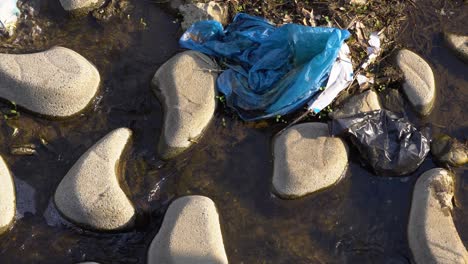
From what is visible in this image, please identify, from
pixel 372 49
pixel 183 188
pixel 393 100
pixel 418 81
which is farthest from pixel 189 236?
pixel 418 81

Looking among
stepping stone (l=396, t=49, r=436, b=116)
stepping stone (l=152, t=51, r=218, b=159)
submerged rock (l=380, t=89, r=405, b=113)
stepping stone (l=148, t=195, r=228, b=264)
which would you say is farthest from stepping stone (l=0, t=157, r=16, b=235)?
stepping stone (l=396, t=49, r=436, b=116)

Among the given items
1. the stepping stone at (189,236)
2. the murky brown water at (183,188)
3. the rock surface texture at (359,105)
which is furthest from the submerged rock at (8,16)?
the rock surface texture at (359,105)

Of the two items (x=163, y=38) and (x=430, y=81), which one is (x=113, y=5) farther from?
(x=430, y=81)

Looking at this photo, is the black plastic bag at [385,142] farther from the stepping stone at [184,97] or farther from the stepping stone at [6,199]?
the stepping stone at [6,199]

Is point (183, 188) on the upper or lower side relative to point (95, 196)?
lower

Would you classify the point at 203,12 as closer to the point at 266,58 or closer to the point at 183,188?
the point at 266,58

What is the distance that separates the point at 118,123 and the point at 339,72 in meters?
2.73

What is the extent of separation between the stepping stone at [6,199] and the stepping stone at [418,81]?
15.9ft

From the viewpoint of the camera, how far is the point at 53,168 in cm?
568

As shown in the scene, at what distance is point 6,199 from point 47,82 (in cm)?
139

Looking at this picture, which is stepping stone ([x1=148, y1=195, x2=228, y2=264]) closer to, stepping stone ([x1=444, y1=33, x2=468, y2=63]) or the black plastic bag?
the black plastic bag

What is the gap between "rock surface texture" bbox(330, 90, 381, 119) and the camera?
604cm

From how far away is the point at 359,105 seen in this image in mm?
6070

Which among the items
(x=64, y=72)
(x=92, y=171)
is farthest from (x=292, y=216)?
(x=64, y=72)
